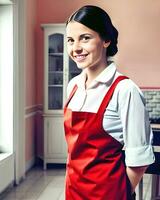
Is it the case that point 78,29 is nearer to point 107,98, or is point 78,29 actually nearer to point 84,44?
point 84,44

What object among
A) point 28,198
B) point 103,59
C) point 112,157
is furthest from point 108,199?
point 28,198

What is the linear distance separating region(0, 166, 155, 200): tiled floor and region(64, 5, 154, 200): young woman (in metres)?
2.68

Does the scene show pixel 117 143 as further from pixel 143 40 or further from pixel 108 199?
pixel 143 40

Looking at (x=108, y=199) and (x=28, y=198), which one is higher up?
(x=108, y=199)

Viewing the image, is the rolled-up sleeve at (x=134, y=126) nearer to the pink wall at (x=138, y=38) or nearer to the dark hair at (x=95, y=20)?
the dark hair at (x=95, y=20)

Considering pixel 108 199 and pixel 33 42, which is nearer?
pixel 108 199

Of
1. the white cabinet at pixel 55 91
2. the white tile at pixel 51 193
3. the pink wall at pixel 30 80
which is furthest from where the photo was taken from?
the white cabinet at pixel 55 91

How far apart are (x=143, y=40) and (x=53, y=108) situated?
5.11 feet

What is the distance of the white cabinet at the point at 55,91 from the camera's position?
470 centimetres

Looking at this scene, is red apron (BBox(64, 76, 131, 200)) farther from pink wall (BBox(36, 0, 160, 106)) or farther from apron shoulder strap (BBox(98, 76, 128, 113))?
pink wall (BBox(36, 0, 160, 106))

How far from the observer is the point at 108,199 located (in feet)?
3.00

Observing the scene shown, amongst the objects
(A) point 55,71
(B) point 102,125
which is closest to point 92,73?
(B) point 102,125

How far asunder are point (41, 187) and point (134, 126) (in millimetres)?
3156

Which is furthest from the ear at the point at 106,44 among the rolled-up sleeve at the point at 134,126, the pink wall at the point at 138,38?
the pink wall at the point at 138,38
